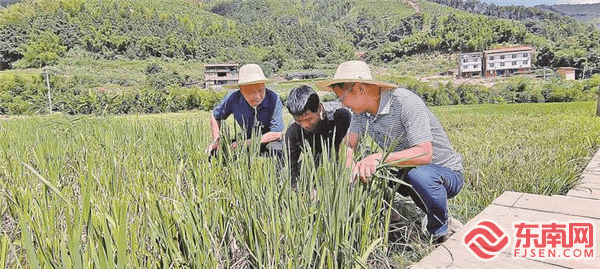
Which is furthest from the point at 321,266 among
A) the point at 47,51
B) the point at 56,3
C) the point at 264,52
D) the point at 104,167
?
the point at 56,3

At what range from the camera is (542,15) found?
4911 inches

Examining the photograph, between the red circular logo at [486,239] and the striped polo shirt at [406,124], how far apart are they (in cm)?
38

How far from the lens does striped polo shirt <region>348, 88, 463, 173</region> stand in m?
1.61

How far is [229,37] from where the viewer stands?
79.9 m

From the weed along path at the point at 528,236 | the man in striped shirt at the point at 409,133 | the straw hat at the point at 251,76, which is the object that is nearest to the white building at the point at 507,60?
the straw hat at the point at 251,76

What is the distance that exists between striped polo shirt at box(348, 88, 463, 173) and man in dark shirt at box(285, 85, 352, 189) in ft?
0.63

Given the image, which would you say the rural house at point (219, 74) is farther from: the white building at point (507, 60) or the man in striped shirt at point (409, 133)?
the man in striped shirt at point (409, 133)

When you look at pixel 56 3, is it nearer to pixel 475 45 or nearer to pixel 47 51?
pixel 47 51

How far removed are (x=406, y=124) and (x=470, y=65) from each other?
223 feet

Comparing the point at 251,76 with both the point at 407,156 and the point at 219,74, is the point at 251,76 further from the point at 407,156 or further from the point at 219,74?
the point at 219,74

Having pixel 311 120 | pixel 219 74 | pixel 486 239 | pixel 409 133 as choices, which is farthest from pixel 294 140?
pixel 219 74

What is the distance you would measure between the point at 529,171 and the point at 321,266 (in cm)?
187

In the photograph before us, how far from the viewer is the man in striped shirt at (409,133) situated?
1595 mm

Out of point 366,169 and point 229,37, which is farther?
point 229,37
